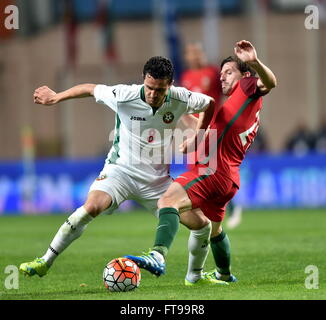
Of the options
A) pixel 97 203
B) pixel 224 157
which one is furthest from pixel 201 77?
pixel 97 203

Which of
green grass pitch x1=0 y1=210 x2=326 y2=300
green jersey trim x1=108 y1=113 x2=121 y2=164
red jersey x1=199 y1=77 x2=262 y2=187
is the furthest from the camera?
green jersey trim x1=108 y1=113 x2=121 y2=164

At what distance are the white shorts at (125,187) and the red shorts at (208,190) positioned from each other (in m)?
0.24

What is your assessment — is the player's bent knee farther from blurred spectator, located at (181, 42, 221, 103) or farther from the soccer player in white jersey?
blurred spectator, located at (181, 42, 221, 103)

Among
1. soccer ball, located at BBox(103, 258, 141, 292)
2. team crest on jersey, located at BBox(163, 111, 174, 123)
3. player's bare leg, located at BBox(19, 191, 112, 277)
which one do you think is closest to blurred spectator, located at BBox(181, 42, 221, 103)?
team crest on jersey, located at BBox(163, 111, 174, 123)

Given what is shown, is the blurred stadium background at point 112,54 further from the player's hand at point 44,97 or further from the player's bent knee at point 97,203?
the player's bent knee at point 97,203

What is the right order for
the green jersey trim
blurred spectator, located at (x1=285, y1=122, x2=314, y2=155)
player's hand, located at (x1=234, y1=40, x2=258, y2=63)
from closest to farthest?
player's hand, located at (x1=234, y1=40, x2=258, y2=63) < the green jersey trim < blurred spectator, located at (x1=285, y1=122, x2=314, y2=155)

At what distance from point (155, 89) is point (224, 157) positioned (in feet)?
2.92

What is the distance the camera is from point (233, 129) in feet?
26.3

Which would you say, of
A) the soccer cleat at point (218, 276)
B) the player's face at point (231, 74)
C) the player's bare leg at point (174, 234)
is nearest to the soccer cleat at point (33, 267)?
the player's bare leg at point (174, 234)

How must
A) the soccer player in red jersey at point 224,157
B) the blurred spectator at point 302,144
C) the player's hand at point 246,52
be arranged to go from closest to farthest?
the player's hand at point 246,52 → the soccer player in red jersey at point 224,157 → the blurred spectator at point 302,144

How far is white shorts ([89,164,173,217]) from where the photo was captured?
7859mm

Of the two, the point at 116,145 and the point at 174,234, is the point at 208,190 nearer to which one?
the point at 174,234

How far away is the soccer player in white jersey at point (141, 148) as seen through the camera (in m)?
7.83
